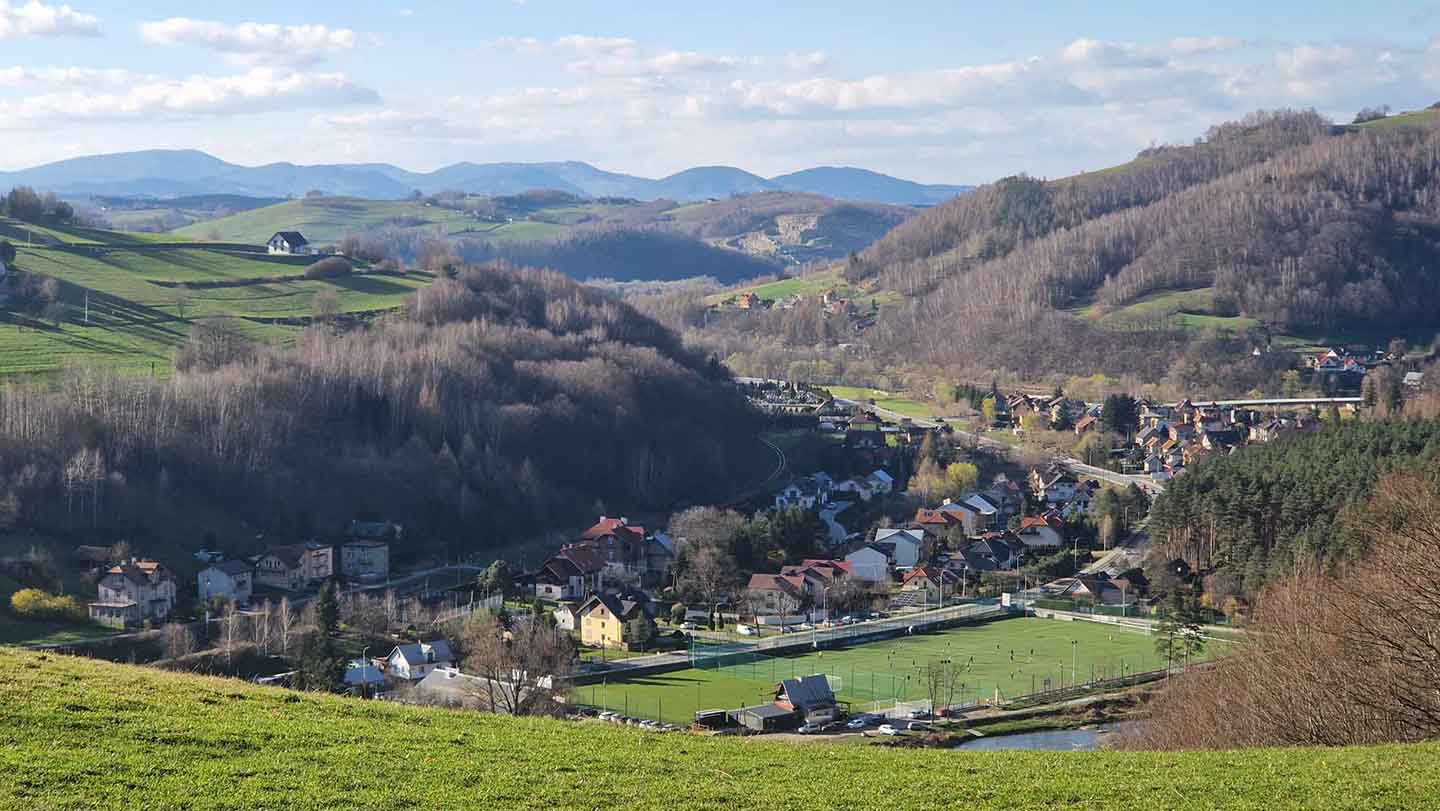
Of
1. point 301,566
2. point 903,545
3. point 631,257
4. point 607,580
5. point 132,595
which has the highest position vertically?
point 631,257

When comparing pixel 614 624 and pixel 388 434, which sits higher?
pixel 388 434

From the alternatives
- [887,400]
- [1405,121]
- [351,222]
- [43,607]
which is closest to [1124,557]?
[43,607]

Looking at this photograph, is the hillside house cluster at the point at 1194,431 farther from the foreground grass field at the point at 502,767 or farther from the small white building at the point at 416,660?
the foreground grass field at the point at 502,767

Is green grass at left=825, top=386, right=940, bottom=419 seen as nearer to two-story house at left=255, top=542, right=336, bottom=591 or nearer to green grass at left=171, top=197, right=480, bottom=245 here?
two-story house at left=255, top=542, right=336, bottom=591

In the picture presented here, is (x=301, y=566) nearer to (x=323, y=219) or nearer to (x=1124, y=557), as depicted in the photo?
(x=1124, y=557)

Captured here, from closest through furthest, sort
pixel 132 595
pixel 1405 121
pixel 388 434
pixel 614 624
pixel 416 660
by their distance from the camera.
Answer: pixel 416 660, pixel 132 595, pixel 614 624, pixel 388 434, pixel 1405 121
